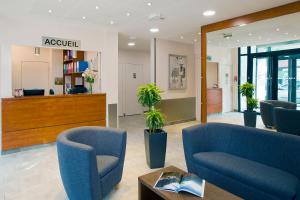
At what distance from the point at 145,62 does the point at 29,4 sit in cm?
633

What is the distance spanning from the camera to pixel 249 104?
5227mm

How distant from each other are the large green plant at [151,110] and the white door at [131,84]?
5.49 m

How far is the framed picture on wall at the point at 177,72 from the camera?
24.0 ft

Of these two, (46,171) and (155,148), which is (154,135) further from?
(46,171)

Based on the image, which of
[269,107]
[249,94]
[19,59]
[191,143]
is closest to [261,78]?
[249,94]

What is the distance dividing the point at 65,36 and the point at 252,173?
491 cm

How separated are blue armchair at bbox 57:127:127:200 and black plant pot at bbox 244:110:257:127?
11.2 ft

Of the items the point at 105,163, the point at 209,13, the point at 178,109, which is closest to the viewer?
the point at 105,163

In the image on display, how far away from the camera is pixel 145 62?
991cm

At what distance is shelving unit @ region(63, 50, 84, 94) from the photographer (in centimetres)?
631

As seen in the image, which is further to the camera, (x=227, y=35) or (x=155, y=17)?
(x=227, y=35)

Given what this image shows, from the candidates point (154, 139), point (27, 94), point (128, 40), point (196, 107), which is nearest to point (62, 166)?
point (154, 139)

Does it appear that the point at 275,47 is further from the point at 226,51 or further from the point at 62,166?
the point at 62,166

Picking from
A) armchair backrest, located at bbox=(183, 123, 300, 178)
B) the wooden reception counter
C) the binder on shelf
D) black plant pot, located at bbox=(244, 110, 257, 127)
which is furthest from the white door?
armchair backrest, located at bbox=(183, 123, 300, 178)
